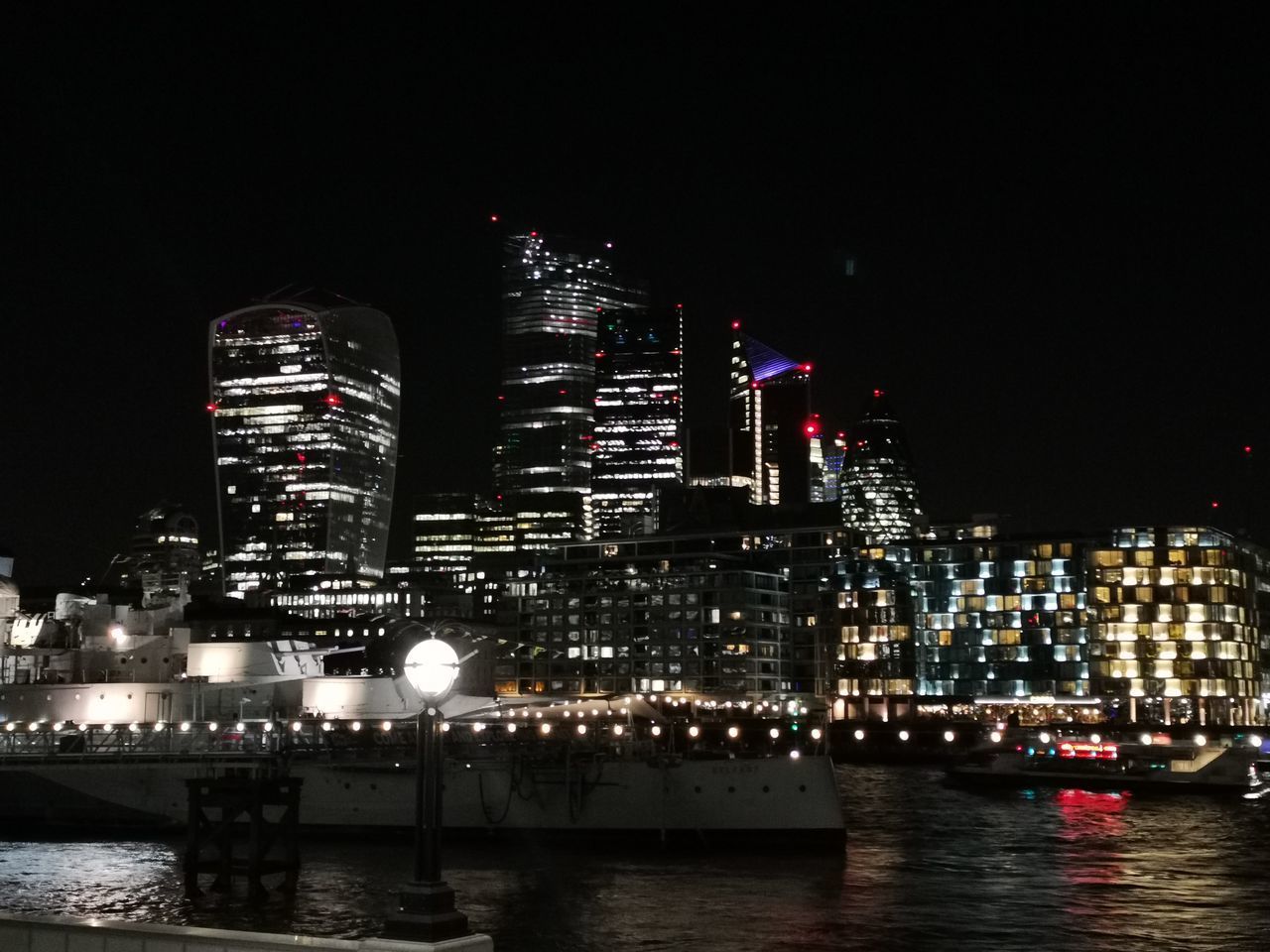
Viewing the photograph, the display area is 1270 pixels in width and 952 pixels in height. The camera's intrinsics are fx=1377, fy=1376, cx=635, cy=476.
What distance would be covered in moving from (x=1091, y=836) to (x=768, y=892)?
2525 cm

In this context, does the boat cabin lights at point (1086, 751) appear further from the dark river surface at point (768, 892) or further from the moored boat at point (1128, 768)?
the dark river surface at point (768, 892)

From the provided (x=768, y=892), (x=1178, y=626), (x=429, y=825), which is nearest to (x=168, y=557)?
(x=768, y=892)

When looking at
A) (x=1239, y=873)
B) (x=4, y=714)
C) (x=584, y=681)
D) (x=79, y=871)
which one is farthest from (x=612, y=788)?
(x=584, y=681)

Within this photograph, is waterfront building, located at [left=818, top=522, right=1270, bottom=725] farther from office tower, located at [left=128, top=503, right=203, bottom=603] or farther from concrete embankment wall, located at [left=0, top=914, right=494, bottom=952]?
concrete embankment wall, located at [left=0, top=914, right=494, bottom=952]

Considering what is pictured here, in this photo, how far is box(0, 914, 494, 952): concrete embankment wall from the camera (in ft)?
50.1

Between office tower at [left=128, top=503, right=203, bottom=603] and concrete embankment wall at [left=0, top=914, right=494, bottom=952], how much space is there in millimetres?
70593

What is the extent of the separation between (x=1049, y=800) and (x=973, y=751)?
32.4 meters

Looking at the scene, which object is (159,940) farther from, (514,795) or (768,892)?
(514,795)

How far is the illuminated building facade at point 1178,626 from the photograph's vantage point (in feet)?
580

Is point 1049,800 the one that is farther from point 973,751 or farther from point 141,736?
point 141,736

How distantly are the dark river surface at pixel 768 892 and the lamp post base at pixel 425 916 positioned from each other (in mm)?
21465

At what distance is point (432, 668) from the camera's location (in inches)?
652

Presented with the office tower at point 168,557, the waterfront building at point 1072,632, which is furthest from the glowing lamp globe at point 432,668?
the waterfront building at point 1072,632

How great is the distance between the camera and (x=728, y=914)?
41.3 metres
